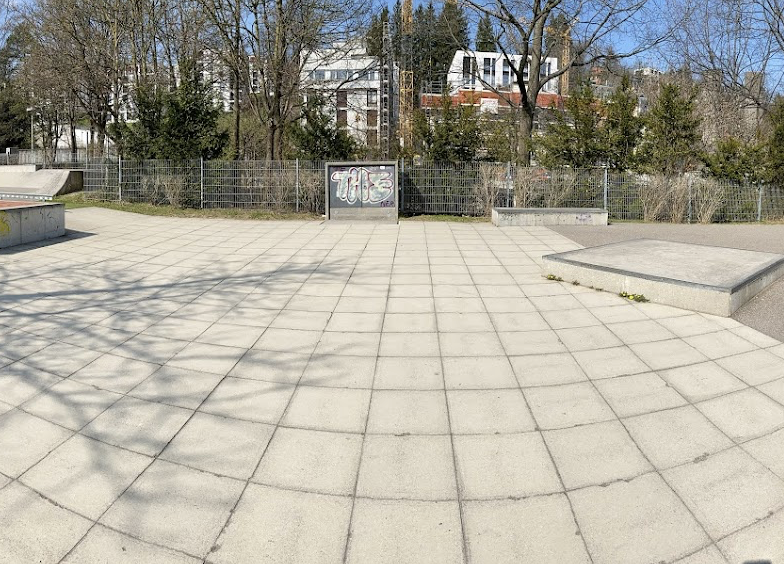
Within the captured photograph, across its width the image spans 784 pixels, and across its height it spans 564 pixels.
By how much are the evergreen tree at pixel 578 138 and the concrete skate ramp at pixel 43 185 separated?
64.9 feet

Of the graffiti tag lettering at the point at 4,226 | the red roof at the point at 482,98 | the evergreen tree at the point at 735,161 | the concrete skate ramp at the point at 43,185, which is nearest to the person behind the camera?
the graffiti tag lettering at the point at 4,226

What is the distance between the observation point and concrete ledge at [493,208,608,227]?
14.4 m

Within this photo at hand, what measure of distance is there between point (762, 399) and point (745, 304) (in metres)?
2.86

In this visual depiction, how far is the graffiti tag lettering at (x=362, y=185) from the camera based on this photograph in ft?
50.2

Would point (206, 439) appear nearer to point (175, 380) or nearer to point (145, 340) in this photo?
point (175, 380)

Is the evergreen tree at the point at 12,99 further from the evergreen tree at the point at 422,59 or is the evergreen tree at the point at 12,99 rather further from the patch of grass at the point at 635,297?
the evergreen tree at the point at 422,59

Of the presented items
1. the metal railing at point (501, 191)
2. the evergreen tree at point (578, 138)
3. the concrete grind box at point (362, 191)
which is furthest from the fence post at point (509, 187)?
the concrete grind box at point (362, 191)

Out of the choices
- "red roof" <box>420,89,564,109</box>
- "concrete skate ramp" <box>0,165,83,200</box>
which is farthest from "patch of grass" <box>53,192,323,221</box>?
"red roof" <box>420,89,564,109</box>

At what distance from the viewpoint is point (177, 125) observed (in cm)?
1823

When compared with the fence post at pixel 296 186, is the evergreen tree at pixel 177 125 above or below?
above

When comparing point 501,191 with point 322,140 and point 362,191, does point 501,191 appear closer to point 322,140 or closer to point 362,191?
point 362,191

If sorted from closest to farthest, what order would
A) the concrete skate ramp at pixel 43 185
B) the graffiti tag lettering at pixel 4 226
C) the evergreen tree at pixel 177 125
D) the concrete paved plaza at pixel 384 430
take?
the concrete paved plaza at pixel 384 430 < the graffiti tag lettering at pixel 4 226 < the evergreen tree at pixel 177 125 < the concrete skate ramp at pixel 43 185

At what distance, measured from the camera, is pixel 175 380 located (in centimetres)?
428

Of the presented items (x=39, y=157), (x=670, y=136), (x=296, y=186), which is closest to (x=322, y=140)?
(x=296, y=186)
